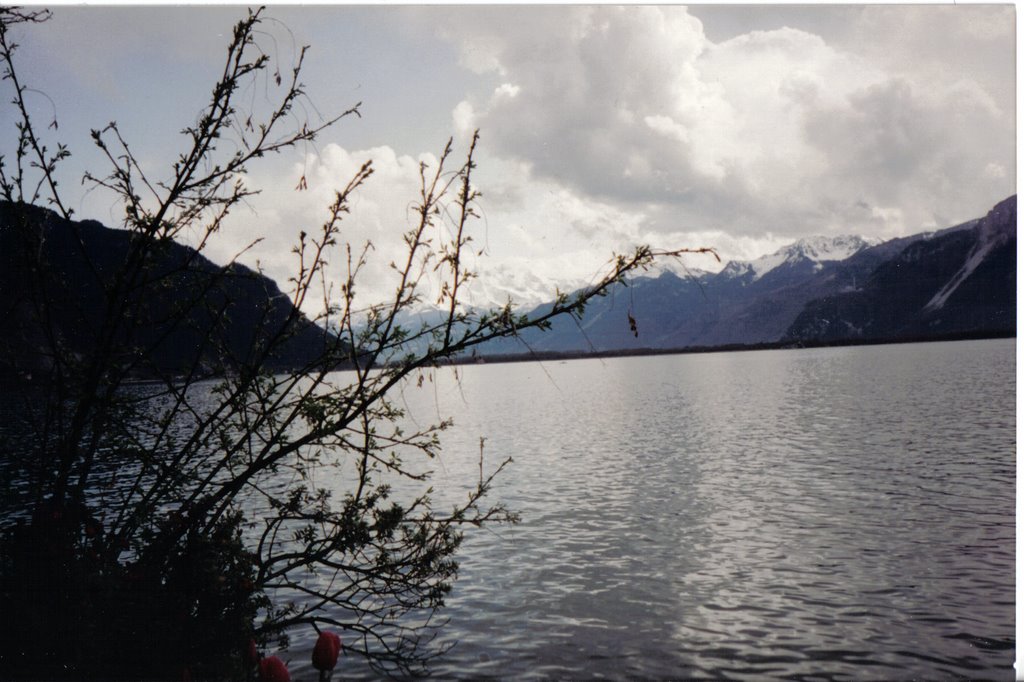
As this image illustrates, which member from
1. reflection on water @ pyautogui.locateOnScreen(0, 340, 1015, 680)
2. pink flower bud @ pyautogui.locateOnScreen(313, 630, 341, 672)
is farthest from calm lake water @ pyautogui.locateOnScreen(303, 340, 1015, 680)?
pink flower bud @ pyautogui.locateOnScreen(313, 630, 341, 672)

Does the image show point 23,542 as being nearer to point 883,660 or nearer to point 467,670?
Answer: point 467,670

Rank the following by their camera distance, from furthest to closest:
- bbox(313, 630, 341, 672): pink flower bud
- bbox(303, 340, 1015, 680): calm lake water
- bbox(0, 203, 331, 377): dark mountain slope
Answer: bbox(303, 340, 1015, 680): calm lake water → bbox(313, 630, 341, 672): pink flower bud → bbox(0, 203, 331, 377): dark mountain slope

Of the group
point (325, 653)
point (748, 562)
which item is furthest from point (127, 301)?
point (748, 562)

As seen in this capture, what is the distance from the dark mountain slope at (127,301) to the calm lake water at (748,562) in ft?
6.54

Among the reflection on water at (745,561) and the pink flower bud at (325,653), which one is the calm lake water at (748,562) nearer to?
the reflection on water at (745,561)

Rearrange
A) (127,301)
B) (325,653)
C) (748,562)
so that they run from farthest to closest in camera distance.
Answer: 1. (748,562)
2. (325,653)
3. (127,301)

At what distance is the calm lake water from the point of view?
11414 millimetres

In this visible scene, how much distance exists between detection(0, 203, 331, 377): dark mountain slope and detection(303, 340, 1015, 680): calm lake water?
1.99 meters

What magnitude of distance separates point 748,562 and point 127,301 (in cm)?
1500

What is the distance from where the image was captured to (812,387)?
254ft

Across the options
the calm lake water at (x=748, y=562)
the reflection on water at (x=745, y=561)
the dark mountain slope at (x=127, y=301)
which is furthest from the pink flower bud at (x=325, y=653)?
the reflection on water at (x=745, y=561)

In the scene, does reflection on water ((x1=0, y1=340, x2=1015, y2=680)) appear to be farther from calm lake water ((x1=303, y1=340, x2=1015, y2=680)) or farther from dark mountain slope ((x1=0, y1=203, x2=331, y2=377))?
dark mountain slope ((x1=0, y1=203, x2=331, y2=377))

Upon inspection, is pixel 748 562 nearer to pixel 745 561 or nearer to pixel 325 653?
pixel 745 561

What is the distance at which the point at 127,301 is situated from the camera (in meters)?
5.88
